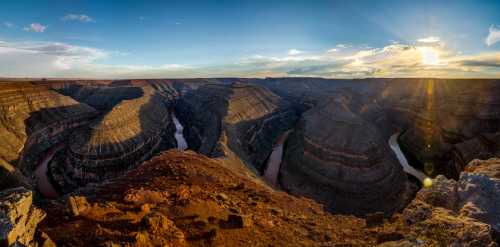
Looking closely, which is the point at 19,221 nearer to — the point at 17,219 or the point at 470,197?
the point at 17,219

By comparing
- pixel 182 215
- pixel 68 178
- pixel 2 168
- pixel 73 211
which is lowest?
pixel 68 178

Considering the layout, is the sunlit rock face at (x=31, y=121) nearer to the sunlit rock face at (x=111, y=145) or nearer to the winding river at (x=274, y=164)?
the sunlit rock face at (x=111, y=145)

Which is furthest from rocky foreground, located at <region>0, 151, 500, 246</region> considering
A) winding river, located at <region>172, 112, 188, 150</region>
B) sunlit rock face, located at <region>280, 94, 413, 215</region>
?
winding river, located at <region>172, 112, 188, 150</region>

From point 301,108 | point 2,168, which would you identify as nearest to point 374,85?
point 301,108

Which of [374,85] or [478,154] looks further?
[374,85]

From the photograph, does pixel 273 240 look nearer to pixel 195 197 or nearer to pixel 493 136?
pixel 195 197

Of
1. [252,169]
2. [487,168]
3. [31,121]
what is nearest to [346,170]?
[252,169]
